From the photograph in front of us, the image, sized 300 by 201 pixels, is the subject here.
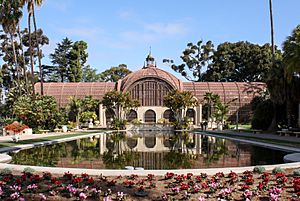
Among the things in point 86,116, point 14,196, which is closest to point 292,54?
point 14,196

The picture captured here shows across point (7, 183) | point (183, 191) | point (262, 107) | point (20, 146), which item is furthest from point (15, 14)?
point (183, 191)

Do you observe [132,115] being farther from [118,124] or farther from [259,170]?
[259,170]

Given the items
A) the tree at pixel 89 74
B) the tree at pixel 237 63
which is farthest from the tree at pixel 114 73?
the tree at pixel 237 63

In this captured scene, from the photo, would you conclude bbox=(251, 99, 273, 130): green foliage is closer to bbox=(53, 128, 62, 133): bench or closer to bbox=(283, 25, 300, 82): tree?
bbox=(283, 25, 300, 82): tree

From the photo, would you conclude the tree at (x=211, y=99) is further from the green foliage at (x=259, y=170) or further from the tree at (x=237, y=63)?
the green foliage at (x=259, y=170)

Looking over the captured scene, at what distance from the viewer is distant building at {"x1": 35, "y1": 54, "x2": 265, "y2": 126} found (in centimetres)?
6247

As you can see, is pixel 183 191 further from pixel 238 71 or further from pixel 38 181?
pixel 238 71

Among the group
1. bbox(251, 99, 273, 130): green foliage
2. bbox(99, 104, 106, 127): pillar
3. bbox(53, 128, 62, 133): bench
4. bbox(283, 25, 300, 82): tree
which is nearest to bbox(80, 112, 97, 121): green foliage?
bbox(99, 104, 106, 127): pillar

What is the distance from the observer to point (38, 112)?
38438mm

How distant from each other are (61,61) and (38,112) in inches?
1902

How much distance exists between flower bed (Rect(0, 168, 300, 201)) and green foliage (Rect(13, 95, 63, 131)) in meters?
28.9

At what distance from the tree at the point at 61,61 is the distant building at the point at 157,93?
1961 centimetres

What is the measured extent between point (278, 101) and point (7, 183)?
30967mm

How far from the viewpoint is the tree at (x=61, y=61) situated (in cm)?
8469
